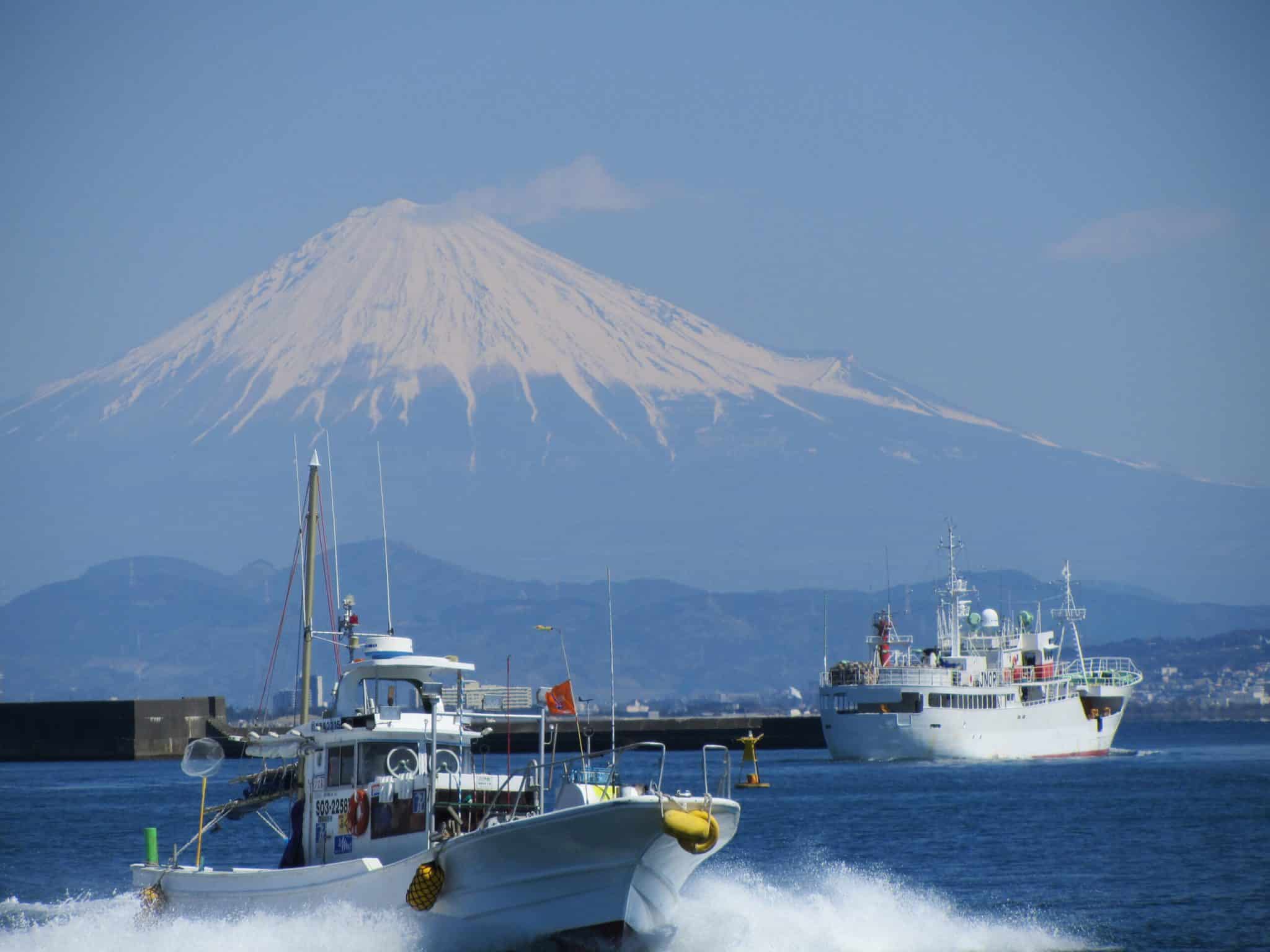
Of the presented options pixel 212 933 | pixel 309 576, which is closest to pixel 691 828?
pixel 212 933

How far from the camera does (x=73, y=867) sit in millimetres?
48812

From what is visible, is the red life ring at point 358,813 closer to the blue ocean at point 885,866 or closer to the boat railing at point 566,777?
the blue ocean at point 885,866

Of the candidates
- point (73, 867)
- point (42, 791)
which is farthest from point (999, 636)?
point (73, 867)

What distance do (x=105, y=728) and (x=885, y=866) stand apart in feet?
291

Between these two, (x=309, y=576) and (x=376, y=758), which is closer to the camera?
(x=376, y=758)

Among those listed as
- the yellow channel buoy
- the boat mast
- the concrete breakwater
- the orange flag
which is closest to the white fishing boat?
the boat mast

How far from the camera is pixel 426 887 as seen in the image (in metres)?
27.1

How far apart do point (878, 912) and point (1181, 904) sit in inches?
303

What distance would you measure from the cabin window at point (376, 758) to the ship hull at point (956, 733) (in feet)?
238

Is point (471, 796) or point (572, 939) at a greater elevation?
point (471, 796)

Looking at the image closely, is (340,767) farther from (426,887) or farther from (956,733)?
→ (956,733)

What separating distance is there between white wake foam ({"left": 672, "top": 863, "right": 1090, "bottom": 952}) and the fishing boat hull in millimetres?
2274

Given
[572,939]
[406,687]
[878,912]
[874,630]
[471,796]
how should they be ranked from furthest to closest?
[874,630] → [878,912] → [406,687] → [471,796] → [572,939]

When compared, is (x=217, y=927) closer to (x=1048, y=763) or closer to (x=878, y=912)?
(x=878, y=912)
